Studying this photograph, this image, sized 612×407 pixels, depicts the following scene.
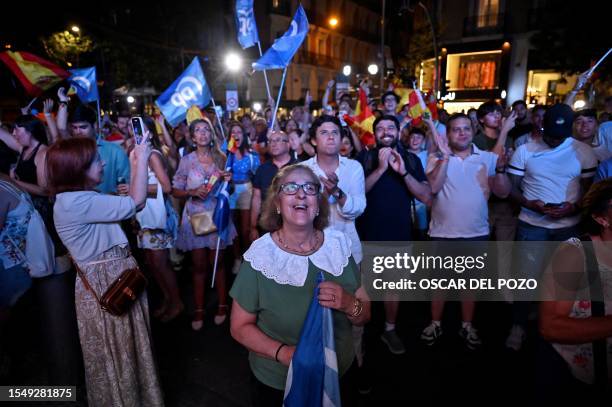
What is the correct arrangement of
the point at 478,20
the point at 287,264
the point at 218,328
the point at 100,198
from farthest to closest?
the point at 478,20
the point at 218,328
the point at 100,198
the point at 287,264

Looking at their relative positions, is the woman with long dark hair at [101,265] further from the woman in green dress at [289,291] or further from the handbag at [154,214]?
the handbag at [154,214]

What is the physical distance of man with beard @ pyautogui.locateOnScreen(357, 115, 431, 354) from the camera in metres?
3.59

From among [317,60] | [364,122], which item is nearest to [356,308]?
[364,122]

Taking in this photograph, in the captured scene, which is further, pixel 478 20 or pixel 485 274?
pixel 478 20

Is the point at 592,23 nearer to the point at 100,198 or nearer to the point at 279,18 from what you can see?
the point at 100,198

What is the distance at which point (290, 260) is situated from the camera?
6.83 feet

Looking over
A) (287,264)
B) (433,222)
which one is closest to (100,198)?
(287,264)

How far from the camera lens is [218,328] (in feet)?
14.1

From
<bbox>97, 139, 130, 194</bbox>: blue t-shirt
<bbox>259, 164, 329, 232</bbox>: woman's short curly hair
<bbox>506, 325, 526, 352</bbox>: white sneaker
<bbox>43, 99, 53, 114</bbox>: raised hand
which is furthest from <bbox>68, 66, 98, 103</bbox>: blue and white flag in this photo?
<bbox>506, 325, 526, 352</bbox>: white sneaker

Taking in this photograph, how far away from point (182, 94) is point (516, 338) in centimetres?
487

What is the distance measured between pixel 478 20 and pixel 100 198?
90.3 feet

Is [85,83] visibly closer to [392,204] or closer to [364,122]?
[364,122]

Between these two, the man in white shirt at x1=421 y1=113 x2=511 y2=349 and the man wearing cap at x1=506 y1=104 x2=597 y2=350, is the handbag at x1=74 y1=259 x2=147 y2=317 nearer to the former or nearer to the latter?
the man in white shirt at x1=421 y1=113 x2=511 y2=349

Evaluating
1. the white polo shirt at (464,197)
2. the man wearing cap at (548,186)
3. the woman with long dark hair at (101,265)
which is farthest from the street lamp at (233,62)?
the woman with long dark hair at (101,265)
